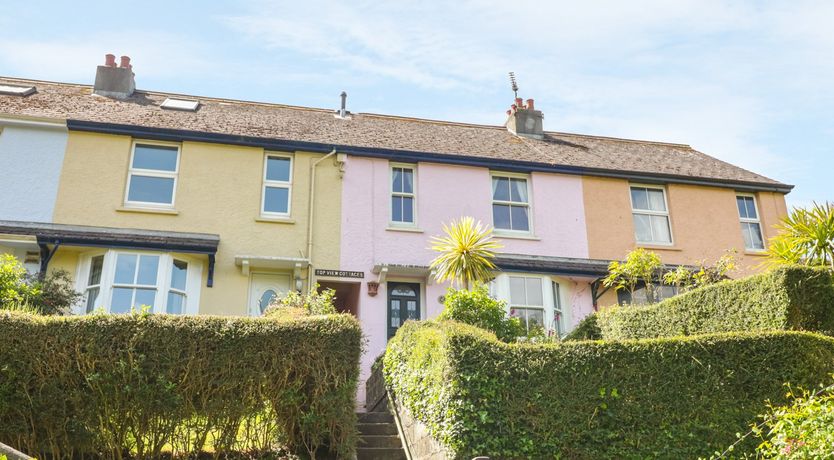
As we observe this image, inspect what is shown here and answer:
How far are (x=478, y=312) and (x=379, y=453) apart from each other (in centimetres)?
392

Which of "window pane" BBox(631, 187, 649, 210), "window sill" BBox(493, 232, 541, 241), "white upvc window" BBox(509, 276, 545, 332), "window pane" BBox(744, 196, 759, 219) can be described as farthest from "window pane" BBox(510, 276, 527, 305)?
"window pane" BBox(744, 196, 759, 219)

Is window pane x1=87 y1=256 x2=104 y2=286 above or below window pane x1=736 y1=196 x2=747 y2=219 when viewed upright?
below

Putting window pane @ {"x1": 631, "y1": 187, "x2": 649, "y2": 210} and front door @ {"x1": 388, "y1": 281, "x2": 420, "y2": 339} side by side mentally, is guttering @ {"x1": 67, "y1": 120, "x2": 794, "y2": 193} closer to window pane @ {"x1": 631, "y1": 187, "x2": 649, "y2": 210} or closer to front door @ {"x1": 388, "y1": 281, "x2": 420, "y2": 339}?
window pane @ {"x1": 631, "y1": 187, "x2": 649, "y2": 210}

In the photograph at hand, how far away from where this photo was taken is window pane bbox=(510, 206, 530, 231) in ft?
55.9

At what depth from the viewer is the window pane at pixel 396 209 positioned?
16.5 meters

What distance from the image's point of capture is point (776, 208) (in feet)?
60.9

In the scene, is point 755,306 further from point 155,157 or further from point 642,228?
point 155,157

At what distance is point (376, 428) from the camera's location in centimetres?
1066

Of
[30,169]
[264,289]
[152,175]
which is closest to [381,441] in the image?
[264,289]

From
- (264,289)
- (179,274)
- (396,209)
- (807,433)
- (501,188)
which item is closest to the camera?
(807,433)

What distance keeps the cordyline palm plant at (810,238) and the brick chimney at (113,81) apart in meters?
15.6

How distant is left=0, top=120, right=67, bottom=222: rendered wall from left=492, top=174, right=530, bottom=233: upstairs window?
971 cm

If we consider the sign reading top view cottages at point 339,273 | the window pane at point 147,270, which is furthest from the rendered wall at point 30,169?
the sign reading top view cottages at point 339,273

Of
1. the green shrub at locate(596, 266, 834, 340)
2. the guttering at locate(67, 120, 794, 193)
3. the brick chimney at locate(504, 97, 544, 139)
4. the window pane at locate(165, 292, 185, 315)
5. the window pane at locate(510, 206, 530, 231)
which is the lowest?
the green shrub at locate(596, 266, 834, 340)
